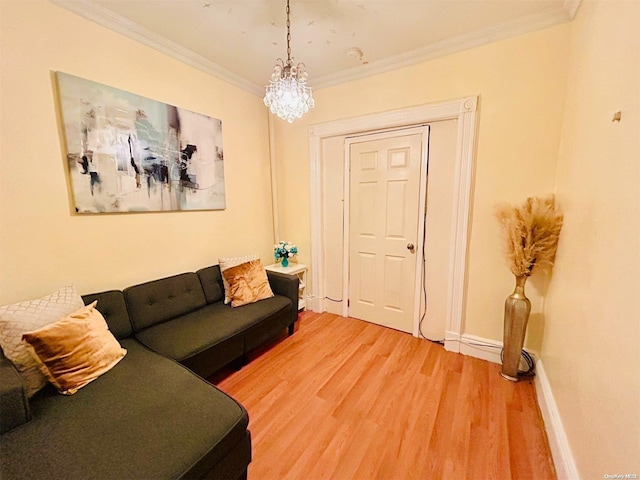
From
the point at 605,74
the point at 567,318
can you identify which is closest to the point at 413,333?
the point at 567,318

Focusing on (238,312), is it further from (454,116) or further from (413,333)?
(454,116)

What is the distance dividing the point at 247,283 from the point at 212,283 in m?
0.33

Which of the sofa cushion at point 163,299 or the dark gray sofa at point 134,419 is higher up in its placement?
the sofa cushion at point 163,299

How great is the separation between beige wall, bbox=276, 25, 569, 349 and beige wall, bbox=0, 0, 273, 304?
1996mm

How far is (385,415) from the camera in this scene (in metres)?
1.69

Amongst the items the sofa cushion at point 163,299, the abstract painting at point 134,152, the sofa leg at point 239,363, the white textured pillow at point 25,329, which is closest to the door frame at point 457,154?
the abstract painting at point 134,152

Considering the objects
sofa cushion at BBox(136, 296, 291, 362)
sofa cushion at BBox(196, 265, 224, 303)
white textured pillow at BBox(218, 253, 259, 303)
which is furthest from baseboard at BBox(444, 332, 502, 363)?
sofa cushion at BBox(196, 265, 224, 303)

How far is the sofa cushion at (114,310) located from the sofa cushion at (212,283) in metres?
0.62

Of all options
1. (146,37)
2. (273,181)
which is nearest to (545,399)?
(273,181)

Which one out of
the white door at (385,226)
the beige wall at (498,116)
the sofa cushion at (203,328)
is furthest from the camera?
the white door at (385,226)

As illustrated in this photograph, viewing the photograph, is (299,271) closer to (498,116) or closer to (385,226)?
(385,226)

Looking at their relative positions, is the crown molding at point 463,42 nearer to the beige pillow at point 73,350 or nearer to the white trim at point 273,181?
the white trim at point 273,181

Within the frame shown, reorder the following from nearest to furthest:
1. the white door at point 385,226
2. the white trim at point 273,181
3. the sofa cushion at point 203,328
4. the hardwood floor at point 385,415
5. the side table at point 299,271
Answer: the hardwood floor at point 385,415, the sofa cushion at point 203,328, the white door at point 385,226, the side table at point 299,271, the white trim at point 273,181

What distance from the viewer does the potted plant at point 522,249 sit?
178 cm
